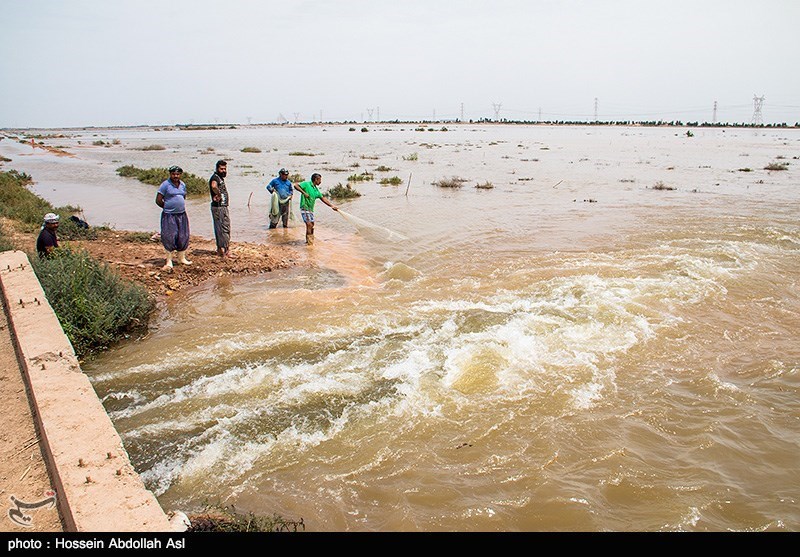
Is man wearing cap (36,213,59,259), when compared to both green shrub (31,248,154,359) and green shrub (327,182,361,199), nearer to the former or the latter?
green shrub (31,248,154,359)

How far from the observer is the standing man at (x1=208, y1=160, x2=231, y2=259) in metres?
8.66

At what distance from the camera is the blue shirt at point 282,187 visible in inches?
476

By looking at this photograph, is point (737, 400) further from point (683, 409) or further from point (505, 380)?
point (505, 380)

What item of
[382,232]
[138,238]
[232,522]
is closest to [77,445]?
[232,522]

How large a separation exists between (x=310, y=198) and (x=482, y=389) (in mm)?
6938

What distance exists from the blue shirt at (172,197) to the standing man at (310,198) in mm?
2892

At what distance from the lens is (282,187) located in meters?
12.2

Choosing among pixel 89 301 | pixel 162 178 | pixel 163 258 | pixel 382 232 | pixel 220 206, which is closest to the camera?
pixel 89 301

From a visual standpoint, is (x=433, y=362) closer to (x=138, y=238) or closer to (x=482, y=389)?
(x=482, y=389)

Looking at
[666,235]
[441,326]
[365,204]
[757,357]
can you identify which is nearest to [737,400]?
[757,357]

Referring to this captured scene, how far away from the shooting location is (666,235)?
43.0ft

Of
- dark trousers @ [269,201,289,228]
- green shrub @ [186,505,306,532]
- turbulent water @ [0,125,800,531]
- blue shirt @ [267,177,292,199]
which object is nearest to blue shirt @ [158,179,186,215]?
turbulent water @ [0,125,800,531]

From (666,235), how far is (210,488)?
13001 mm
